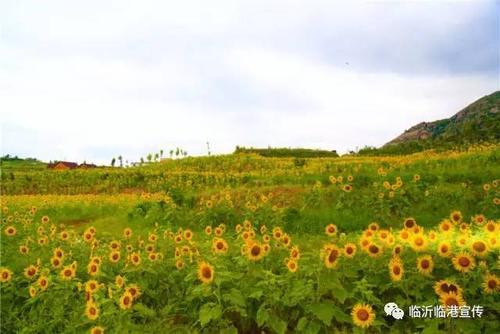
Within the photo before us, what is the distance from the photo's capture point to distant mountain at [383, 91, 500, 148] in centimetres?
2912

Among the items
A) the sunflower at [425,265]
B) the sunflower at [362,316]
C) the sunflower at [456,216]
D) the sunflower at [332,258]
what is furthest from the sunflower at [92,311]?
the sunflower at [456,216]

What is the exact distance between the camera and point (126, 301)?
18.8 feet

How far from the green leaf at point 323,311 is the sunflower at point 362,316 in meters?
0.29

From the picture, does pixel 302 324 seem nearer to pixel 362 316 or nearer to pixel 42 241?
pixel 362 316

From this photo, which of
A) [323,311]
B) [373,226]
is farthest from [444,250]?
[373,226]

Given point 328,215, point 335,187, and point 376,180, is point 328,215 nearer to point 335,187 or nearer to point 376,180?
point 335,187

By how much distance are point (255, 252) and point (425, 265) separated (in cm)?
174

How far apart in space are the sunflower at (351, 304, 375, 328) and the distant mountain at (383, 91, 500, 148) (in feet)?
77.1

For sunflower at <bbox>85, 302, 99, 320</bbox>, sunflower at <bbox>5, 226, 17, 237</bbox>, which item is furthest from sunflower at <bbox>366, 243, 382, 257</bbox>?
sunflower at <bbox>5, 226, 17, 237</bbox>

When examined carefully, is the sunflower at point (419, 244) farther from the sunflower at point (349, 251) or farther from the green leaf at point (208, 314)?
the green leaf at point (208, 314)

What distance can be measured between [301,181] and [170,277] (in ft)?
37.5

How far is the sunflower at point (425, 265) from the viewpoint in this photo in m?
5.63

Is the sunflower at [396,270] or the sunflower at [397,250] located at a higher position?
the sunflower at [397,250]

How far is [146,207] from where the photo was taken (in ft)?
48.7
